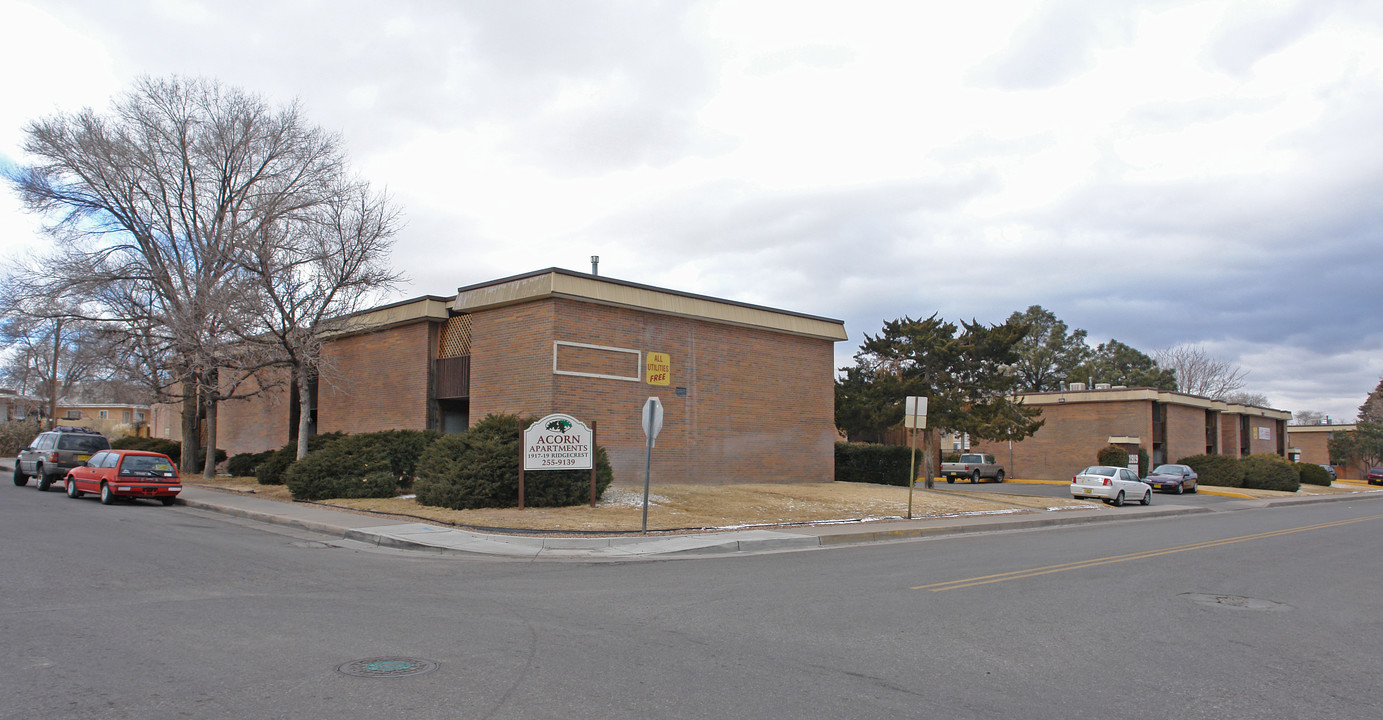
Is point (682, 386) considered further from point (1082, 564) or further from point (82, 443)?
point (82, 443)

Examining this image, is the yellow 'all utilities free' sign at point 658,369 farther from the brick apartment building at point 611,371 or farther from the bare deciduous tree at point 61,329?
the bare deciduous tree at point 61,329

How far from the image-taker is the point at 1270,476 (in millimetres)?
42562

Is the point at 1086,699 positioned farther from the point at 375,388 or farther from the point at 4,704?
the point at 375,388

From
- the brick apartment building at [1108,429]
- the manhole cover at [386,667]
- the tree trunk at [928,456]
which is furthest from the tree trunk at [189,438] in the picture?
the brick apartment building at [1108,429]

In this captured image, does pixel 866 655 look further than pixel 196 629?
No

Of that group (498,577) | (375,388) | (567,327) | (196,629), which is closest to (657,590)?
(498,577)

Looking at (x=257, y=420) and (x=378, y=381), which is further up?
(x=378, y=381)

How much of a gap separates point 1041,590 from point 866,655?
14.6ft

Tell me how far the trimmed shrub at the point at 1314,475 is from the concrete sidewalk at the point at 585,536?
4023 cm

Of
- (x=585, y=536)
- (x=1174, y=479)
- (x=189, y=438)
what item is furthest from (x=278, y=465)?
(x=1174, y=479)

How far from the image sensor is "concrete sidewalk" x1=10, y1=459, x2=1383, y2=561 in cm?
1342

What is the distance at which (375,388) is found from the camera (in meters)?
28.4

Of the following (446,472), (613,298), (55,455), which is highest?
(613,298)

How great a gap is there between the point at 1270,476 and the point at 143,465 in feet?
161
